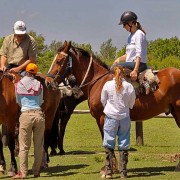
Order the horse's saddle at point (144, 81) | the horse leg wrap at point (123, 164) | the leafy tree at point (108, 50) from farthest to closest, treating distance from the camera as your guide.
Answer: the leafy tree at point (108, 50) → the horse's saddle at point (144, 81) → the horse leg wrap at point (123, 164)

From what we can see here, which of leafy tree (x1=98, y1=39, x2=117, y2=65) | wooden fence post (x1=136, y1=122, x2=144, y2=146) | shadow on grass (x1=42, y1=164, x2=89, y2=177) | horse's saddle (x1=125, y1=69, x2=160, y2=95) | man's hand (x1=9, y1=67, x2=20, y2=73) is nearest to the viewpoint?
horse's saddle (x1=125, y1=69, x2=160, y2=95)

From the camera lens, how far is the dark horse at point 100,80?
376 inches

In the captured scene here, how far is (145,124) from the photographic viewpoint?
69.7ft

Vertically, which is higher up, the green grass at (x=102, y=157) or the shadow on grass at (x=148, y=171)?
the green grass at (x=102, y=157)

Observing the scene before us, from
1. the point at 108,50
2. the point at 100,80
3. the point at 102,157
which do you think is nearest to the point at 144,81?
the point at 100,80

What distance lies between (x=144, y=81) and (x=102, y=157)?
8.84ft

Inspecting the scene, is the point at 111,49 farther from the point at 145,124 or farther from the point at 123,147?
the point at 123,147

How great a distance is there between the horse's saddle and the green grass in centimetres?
156

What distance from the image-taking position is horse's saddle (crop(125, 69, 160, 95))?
9.40 metres

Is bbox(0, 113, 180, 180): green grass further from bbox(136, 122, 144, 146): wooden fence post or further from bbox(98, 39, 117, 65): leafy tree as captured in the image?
bbox(98, 39, 117, 65): leafy tree

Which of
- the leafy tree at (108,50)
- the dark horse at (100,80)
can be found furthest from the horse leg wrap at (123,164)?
the leafy tree at (108,50)

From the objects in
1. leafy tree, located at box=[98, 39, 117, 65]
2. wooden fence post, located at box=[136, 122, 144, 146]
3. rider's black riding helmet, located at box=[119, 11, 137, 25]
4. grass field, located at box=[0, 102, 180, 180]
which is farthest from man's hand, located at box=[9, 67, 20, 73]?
leafy tree, located at box=[98, 39, 117, 65]

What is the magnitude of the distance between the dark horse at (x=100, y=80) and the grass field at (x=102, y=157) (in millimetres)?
1157

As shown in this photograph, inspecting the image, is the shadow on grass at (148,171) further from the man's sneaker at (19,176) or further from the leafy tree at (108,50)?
the leafy tree at (108,50)
